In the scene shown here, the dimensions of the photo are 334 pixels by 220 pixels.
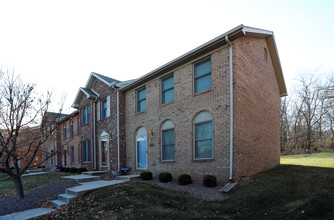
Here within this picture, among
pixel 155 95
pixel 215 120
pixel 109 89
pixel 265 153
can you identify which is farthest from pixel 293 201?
pixel 109 89

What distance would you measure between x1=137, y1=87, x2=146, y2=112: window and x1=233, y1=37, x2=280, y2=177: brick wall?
6.42 meters

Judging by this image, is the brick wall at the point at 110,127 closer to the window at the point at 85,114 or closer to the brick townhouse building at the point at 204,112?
the brick townhouse building at the point at 204,112

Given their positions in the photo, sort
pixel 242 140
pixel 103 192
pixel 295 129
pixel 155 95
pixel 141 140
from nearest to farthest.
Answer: pixel 103 192, pixel 242 140, pixel 155 95, pixel 141 140, pixel 295 129

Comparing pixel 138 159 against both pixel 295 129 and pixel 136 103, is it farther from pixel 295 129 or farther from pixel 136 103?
pixel 295 129

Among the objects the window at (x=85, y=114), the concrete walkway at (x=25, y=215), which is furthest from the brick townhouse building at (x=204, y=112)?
the concrete walkway at (x=25, y=215)

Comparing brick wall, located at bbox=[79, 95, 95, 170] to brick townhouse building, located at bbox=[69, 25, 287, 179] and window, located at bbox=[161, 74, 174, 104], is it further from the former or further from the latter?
window, located at bbox=[161, 74, 174, 104]

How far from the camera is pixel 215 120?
30.8 ft

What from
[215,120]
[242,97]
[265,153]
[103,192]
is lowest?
[103,192]

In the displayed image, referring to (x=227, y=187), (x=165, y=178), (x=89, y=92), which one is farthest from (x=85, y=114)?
(x=227, y=187)

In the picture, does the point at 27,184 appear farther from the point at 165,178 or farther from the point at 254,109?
the point at 254,109

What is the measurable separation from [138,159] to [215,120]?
646cm

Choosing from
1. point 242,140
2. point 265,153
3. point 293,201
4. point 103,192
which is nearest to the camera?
point 293,201

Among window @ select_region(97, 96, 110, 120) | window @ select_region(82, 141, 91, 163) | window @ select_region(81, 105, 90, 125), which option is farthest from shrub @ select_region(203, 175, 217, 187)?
window @ select_region(81, 105, 90, 125)

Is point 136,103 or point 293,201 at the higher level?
point 136,103
